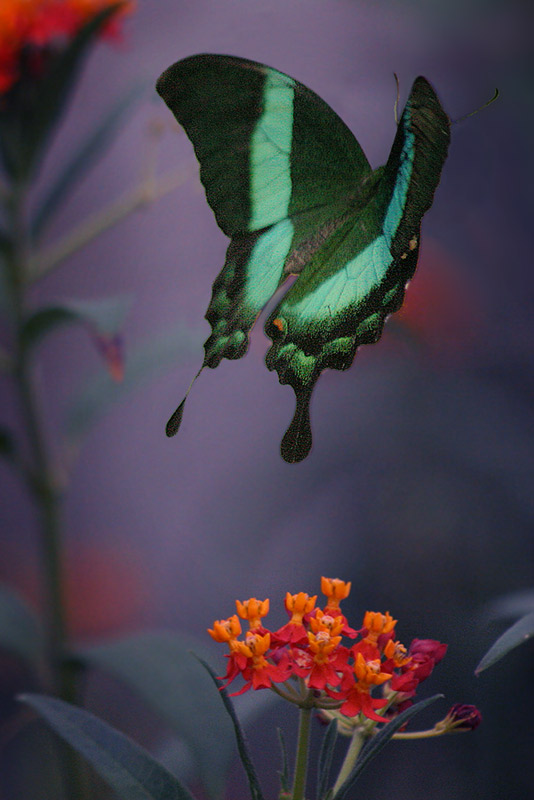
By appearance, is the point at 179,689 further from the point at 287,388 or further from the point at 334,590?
the point at 287,388

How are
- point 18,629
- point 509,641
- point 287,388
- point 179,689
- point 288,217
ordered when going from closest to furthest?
point 509,641, point 288,217, point 179,689, point 18,629, point 287,388

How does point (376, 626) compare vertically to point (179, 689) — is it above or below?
above

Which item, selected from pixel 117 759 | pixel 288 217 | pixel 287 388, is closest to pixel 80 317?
pixel 288 217

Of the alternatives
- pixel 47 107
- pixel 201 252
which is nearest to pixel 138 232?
pixel 201 252

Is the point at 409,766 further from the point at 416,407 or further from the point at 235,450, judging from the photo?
the point at 235,450

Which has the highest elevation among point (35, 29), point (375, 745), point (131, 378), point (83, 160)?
point (35, 29)

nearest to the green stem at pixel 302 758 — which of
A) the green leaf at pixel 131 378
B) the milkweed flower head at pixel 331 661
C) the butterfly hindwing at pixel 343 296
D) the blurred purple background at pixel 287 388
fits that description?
the milkweed flower head at pixel 331 661
